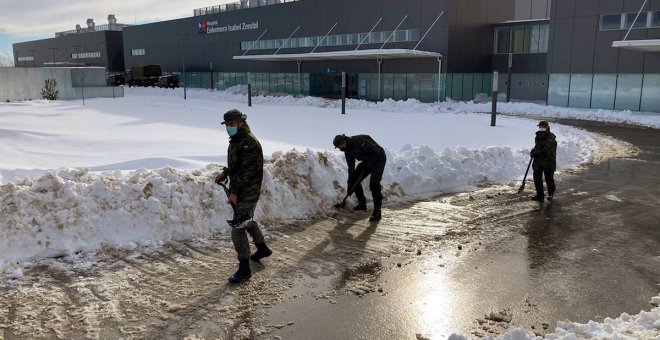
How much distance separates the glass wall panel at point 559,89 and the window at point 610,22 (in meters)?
3.69

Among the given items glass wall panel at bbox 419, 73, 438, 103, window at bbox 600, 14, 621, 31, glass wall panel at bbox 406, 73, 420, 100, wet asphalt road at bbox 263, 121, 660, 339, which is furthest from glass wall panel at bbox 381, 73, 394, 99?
wet asphalt road at bbox 263, 121, 660, 339

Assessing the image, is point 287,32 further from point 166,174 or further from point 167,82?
point 166,174

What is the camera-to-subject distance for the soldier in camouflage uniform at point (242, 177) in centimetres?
582

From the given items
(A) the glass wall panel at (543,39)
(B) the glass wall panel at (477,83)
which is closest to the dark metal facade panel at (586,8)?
(A) the glass wall panel at (543,39)

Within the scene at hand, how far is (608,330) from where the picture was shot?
460cm

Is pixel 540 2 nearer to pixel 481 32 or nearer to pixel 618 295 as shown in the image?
pixel 481 32

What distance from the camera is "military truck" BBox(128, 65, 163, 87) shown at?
189ft

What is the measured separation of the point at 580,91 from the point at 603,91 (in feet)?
4.67

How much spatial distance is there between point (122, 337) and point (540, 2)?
1996 inches

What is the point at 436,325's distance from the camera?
4.87 metres

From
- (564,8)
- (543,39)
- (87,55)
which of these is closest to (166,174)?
(564,8)

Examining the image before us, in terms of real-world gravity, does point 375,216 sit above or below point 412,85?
below

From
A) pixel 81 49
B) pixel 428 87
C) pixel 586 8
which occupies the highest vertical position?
pixel 81 49

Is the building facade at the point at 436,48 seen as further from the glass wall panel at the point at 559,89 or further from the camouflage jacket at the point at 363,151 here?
the camouflage jacket at the point at 363,151
